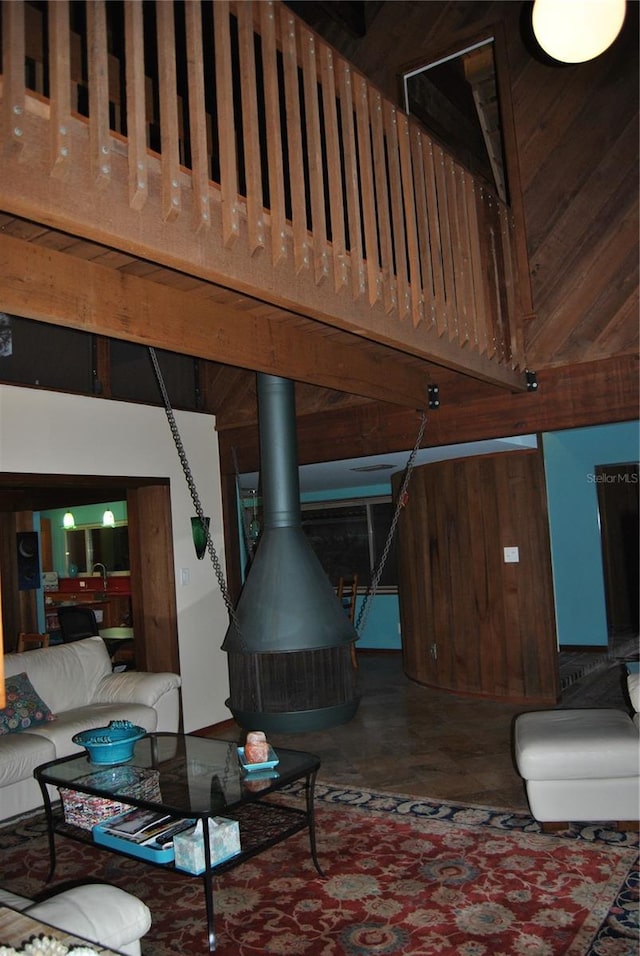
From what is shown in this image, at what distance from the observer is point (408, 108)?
4.78m

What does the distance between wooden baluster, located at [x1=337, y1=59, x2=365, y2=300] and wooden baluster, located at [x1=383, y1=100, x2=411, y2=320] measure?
0.86 feet

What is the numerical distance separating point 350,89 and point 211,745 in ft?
9.33

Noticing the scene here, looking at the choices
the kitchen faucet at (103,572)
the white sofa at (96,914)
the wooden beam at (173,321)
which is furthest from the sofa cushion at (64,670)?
the kitchen faucet at (103,572)

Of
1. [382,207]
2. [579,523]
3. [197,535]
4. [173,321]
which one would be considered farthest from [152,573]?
[579,523]

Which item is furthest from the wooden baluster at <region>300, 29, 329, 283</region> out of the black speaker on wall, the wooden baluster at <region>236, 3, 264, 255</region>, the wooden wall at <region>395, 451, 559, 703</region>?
the black speaker on wall

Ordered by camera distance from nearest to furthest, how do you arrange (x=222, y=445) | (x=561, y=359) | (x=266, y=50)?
(x=266, y=50) < (x=561, y=359) < (x=222, y=445)

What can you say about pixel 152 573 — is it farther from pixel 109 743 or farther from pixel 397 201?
pixel 397 201

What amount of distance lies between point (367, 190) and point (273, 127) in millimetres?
551

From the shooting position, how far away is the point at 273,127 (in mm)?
2260

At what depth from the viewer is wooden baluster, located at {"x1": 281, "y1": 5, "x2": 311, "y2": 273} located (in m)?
2.36

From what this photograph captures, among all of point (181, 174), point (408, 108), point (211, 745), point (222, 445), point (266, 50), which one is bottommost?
point (211, 745)

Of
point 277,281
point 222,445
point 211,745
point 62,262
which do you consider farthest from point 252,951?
point 222,445

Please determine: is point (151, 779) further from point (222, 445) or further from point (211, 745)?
point (222, 445)

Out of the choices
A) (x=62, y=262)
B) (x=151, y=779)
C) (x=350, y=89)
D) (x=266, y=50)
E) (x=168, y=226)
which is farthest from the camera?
(x=151, y=779)
